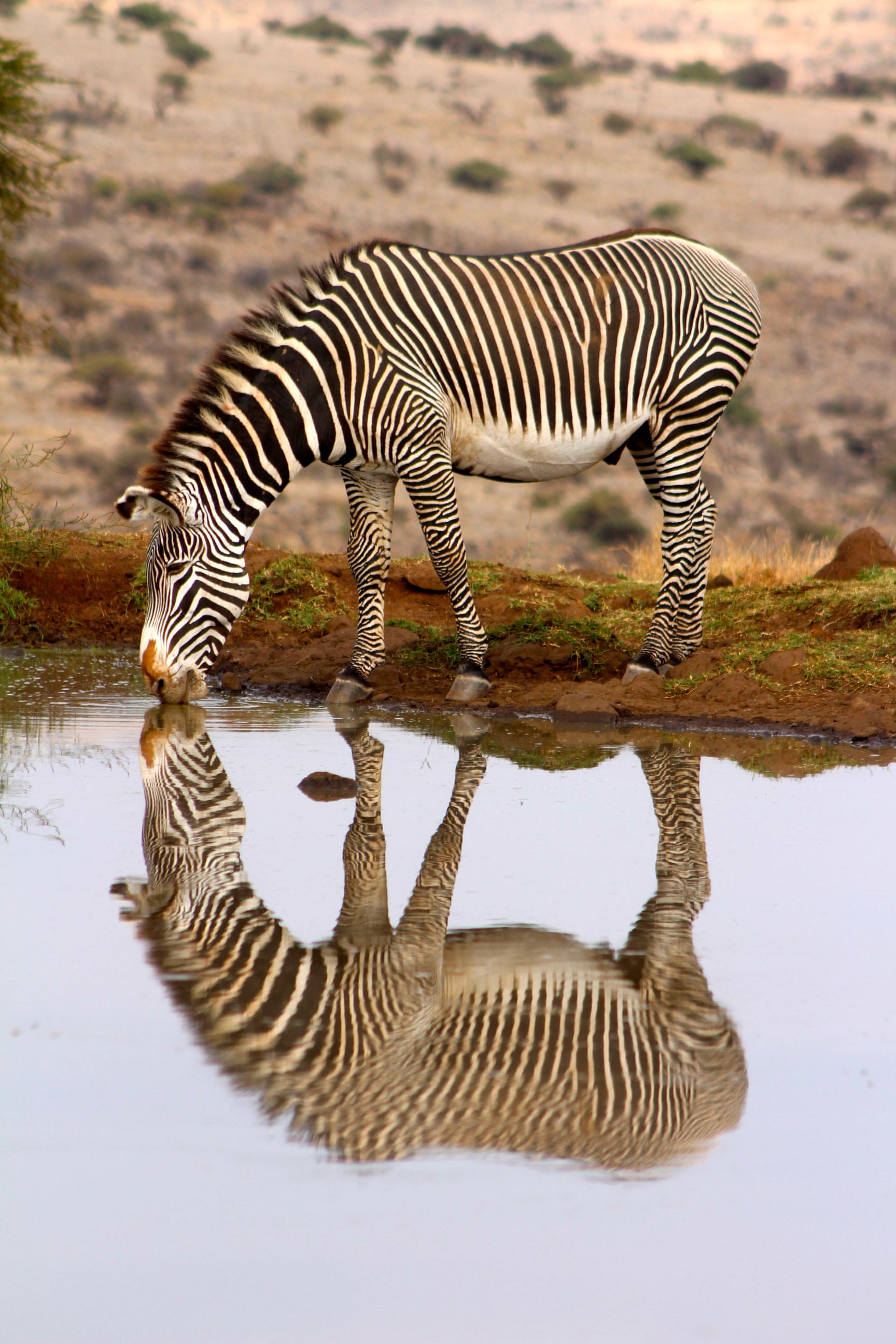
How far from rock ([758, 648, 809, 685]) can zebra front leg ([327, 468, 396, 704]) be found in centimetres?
219

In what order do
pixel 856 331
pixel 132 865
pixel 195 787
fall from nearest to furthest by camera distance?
pixel 132 865 → pixel 195 787 → pixel 856 331

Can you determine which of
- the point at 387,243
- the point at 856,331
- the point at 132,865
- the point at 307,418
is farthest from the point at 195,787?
the point at 856,331

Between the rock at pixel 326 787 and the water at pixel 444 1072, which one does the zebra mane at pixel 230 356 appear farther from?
the water at pixel 444 1072

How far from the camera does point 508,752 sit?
6.37 m

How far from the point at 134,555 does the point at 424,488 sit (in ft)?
13.0

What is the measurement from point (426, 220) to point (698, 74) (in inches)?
690

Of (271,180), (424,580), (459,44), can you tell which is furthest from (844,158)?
(424,580)

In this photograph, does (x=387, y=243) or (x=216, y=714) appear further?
(x=387, y=243)

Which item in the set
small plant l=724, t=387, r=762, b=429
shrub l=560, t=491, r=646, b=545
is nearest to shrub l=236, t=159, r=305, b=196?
small plant l=724, t=387, r=762, b=429

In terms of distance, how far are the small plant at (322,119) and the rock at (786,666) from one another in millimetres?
33741

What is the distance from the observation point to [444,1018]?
10.6 feet

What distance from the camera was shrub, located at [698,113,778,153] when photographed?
136 feet

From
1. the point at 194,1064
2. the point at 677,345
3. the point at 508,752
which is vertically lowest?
the point at 194,1064

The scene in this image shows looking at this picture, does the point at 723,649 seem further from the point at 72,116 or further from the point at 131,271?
the point at 72,116
